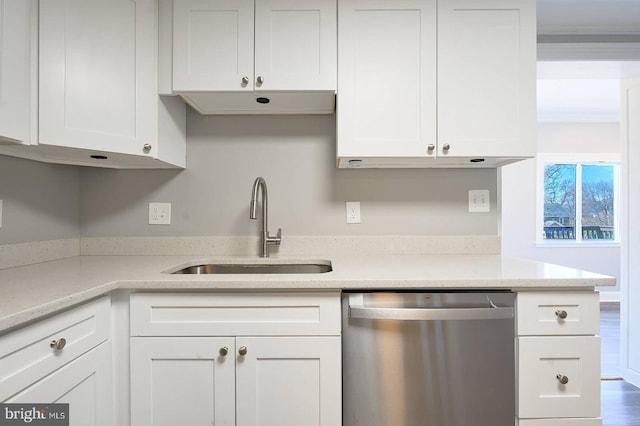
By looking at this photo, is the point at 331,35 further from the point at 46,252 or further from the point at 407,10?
the point at 46,252

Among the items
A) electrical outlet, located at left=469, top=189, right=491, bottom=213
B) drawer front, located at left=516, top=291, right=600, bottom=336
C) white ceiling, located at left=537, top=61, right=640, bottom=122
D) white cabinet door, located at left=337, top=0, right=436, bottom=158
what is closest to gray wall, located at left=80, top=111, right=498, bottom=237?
electrical outlet, located at left=469, top=189, right=491, bottom=213

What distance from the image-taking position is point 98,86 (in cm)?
132

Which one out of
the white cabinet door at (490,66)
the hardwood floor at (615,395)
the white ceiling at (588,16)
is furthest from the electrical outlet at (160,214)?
the hardwood floor at (615,395)

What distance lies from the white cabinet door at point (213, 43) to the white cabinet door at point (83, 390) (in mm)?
1102

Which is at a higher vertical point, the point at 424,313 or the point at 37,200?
the point at 37,200

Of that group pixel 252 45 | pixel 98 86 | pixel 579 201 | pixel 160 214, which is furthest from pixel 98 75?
pixel 579 201

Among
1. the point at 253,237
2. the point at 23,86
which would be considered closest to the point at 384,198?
the point at 253,237

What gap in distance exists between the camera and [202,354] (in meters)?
1.15

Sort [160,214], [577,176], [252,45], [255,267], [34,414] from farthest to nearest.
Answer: [577,176], [160,214], [255,267], [252,45], [34,414]

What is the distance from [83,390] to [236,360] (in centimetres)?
44

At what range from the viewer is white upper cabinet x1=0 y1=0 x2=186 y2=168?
119 centimetres

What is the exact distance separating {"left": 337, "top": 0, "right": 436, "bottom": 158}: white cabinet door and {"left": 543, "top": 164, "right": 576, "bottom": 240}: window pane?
169 inches

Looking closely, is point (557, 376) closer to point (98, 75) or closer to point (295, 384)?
point (295, 384)

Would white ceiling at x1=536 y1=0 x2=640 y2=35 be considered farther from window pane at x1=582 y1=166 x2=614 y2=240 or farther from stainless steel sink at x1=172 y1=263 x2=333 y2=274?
window pane at x1=582 y1=166 x2=614 y2=240
